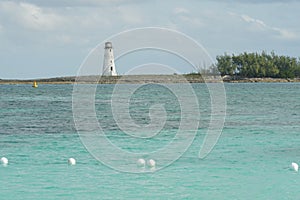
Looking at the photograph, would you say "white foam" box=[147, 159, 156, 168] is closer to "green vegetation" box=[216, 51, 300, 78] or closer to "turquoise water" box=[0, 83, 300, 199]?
"turquoise water" box=[0, 83, 300, 199]

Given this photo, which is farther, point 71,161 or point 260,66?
point 260,66

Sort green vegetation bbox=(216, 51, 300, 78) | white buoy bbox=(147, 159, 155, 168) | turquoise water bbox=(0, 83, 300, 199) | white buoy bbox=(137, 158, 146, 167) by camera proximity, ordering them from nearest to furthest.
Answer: turquoise water bbox=(0, 83, 300, 199) → white buoy bbox=(147, 159, 155, 168) → white buoy bbox=(137, 158, 146, 167) → green vegetation bbox=(216, 51, 300, 78)

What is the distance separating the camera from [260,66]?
185m

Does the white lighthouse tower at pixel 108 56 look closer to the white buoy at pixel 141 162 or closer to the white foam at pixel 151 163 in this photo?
the white buoy at pixel 141 162

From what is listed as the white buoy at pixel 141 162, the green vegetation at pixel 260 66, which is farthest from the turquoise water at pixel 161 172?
the green vegetation at pixel 260 66

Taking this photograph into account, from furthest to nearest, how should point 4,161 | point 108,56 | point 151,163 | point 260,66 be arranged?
1. point 260,66
2. point 108,56
3. point 4,161
4. point 151,163

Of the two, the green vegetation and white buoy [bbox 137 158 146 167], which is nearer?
white buoy [bbox 137 158 146 167]

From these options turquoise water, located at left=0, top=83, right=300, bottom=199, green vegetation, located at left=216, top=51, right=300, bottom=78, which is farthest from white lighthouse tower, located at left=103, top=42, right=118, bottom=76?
green vegetation, located at left=216, top=51, right=300, bottom=78

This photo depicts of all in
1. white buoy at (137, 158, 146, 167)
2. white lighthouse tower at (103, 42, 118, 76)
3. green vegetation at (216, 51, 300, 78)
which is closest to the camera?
white lighthouse tower at (103, 42, 118, 76)

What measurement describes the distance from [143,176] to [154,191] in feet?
6.62

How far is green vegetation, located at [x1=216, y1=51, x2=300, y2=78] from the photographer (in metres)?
177

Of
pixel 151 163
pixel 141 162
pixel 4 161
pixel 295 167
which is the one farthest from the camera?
pixel 4 161

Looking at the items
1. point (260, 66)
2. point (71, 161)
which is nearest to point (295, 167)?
point (71, 161)

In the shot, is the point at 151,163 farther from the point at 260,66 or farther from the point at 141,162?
the point at 260,66
